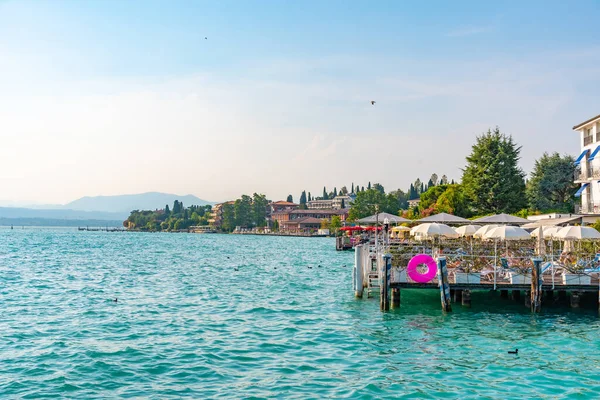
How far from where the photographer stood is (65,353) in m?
17.0

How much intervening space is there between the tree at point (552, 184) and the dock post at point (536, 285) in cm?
4781

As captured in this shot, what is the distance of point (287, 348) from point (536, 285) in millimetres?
10446

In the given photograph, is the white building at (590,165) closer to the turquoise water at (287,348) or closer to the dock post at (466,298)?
the turquoise water at (287,348)

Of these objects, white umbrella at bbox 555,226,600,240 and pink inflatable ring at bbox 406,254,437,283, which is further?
white umbrella at bbox 555,226,600,240

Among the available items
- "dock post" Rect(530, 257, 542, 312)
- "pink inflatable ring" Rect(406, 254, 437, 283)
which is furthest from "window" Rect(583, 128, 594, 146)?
"pink inflatable ring" Rect(406, 254, 437, 283)

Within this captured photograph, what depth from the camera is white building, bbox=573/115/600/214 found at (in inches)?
1842

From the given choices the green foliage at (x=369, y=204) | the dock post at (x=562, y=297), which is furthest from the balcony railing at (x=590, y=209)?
the green foliage at (x=369, y=204)

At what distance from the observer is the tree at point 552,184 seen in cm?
6731

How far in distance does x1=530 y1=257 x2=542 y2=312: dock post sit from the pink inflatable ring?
3628 millimetres

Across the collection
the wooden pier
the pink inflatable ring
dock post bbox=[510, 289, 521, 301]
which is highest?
the pink inflatable ring

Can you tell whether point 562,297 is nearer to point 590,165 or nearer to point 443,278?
point 443,278

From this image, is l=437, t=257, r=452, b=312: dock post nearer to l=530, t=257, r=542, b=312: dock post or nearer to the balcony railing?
l=530, t=257, r=542, b=312: dock post

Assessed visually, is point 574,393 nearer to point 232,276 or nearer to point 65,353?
point 65,353

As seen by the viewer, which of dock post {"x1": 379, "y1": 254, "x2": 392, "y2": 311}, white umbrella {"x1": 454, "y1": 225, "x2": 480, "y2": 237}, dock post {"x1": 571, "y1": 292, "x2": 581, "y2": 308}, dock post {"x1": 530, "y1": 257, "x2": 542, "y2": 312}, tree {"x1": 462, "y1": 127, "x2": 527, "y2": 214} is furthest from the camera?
tree {"x1": 462, "y1": 127, "x2": 527, "y2": 214}
